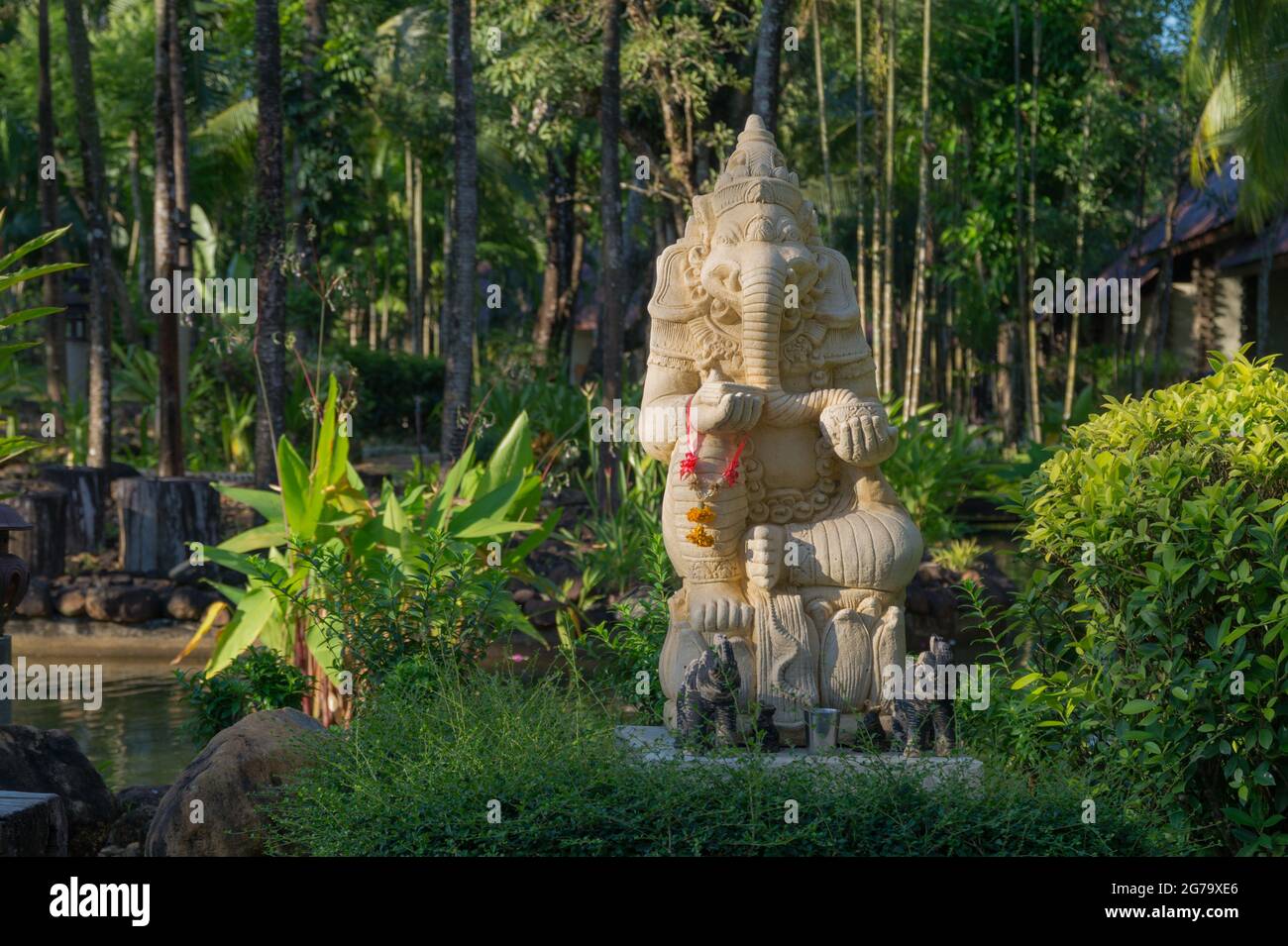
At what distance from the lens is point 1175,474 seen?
16.2 feet

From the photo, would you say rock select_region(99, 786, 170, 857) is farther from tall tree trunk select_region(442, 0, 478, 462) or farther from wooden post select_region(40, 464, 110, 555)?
wooden post select_region(40, 464, 110, 555)

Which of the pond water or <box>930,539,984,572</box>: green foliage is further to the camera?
<box>930,539,984,572</box>: green foliage

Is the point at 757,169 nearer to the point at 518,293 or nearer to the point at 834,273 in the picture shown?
the point at 834,273

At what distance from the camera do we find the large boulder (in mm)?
5008

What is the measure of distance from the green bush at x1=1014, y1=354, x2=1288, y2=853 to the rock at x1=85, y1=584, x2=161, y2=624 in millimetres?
8199

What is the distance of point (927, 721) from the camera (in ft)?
17.1

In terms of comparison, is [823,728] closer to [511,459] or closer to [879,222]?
[511,459]

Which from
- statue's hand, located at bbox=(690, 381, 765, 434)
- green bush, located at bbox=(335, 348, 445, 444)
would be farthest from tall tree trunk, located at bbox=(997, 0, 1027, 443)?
statue's hand, located at bbox=(690, 381, 765, 434)

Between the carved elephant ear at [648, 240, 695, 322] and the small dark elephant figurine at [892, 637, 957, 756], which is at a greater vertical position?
the carved elephant ear at [648, 240, 695, 322]

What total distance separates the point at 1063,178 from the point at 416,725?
15.7m

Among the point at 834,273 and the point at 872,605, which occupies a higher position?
the point at 834,273

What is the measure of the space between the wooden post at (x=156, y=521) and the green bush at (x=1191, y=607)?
847 cm

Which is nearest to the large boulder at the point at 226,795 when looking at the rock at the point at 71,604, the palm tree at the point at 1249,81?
the rock at the point at 71,604
